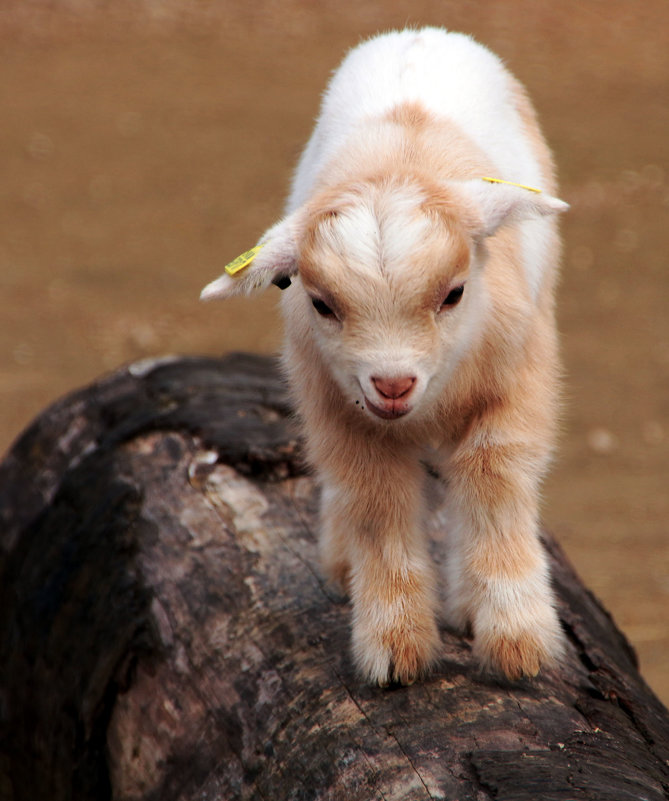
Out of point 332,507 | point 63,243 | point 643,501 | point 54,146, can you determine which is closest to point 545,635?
point 332,507

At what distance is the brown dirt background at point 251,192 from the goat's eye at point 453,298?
9.81ft

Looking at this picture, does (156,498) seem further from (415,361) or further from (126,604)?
(415,361)

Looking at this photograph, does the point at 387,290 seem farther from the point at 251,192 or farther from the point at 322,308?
the point at 251,192

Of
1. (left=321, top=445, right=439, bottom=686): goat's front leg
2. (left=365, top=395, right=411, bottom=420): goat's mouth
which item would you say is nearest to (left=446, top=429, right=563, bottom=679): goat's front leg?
(left=321, top=445, right=439, bottom=686): goat's front leg

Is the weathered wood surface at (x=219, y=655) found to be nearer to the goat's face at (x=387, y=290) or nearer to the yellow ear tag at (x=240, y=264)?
the goat's face at (x=387, y=290)

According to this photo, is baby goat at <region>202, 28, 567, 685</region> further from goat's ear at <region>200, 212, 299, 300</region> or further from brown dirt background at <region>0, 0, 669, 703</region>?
brown dirt background at <region>0, 0, 669, 703</region>

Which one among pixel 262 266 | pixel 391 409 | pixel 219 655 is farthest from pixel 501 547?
pixel 262 266

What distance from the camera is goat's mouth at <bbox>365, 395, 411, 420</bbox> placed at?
101 inches

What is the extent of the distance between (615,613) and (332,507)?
9.32 ft

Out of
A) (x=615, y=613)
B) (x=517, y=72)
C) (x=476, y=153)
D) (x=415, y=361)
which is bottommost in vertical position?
(x=615, y=613)

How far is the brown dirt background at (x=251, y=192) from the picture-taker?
700 cm

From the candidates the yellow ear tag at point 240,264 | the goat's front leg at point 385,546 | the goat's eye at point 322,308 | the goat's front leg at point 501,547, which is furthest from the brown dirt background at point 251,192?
the yellow ear tag at point 240,264

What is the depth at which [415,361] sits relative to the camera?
258cm

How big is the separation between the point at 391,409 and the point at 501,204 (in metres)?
0.59
